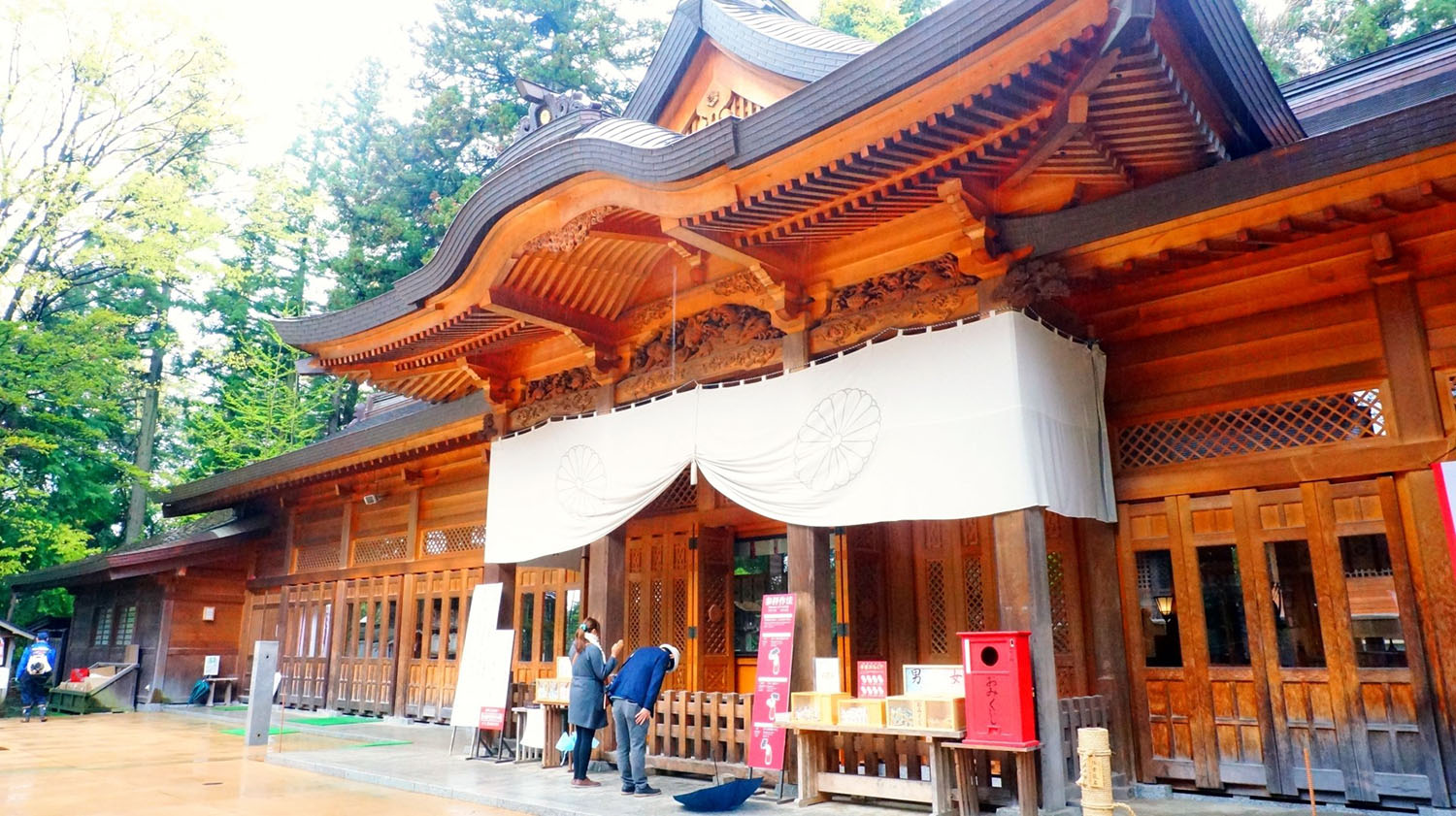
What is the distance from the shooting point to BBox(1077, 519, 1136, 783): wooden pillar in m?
6.78

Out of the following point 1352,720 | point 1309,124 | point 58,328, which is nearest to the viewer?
point 1352,720

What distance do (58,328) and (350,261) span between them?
718cm

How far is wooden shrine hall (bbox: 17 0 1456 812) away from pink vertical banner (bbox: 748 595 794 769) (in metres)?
0.16

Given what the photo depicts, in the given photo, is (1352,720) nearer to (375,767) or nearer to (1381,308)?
(1381,308)

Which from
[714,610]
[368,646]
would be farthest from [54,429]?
[714,610]

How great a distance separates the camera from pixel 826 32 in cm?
963

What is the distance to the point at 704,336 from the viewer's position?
8633 millimetres

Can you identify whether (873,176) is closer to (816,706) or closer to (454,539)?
(816,706)

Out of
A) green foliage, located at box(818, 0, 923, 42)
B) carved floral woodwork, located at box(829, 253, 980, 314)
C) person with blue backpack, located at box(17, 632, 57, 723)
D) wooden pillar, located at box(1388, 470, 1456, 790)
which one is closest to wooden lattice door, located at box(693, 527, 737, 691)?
carved floral woodwork, located at box(829, 253, 980, 314)

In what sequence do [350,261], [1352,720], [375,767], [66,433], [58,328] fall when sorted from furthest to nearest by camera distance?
[350,261]
[66,433]
[58,328]
[375,767]
[1352,720]

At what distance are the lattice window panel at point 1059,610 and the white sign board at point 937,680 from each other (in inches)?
58.1

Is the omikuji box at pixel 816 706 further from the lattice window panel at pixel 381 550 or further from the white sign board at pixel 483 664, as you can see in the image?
the lattice window panel at pixel 381 550

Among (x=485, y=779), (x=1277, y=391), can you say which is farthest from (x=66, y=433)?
(x=1277, y=391)

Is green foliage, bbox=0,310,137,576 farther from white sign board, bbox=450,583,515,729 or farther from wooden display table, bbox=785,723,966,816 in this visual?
wooden display table, bbox=785,723,966,816
